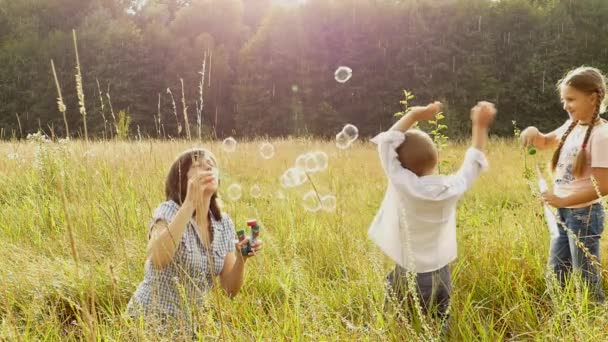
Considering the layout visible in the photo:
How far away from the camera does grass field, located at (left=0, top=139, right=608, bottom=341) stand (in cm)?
207

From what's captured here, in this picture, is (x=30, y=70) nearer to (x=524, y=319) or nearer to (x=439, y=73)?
(x=439, y=73)

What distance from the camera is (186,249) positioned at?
2414mm

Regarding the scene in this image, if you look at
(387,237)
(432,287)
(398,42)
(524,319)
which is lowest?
(524,319)

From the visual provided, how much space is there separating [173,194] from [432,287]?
139 cm

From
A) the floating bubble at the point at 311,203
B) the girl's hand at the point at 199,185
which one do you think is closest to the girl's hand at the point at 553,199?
the girl's hand at the point at 199,185

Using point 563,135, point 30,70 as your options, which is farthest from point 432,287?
point 30,70

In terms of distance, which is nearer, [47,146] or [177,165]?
[177,165]

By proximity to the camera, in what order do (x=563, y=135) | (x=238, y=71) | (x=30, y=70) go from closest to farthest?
(x=563, y=135)
(x=238, y=71)
(x=30, y=70)

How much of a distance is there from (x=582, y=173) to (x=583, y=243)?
380 millimetres

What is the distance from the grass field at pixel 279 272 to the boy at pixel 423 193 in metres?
0.22

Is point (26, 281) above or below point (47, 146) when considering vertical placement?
below

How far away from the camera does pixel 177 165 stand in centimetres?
249

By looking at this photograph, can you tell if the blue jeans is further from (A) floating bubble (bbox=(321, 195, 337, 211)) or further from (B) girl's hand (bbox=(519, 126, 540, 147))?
(A) floating bubble (bbox=(321, 195, 337, 211))

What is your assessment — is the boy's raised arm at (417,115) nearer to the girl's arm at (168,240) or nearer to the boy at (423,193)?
the boy at (423,193)
